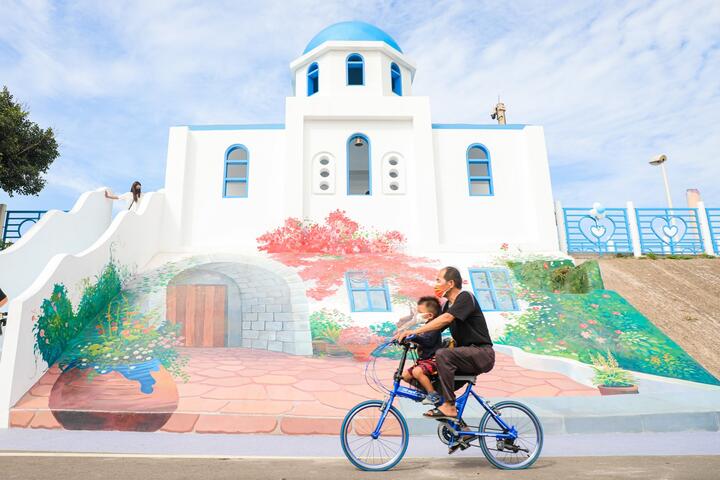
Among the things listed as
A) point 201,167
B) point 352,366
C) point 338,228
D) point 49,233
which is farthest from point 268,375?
point 201,167

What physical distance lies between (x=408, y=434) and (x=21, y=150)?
16769 millimetres

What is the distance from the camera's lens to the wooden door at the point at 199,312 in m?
7.72

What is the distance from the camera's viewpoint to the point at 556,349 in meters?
7.32

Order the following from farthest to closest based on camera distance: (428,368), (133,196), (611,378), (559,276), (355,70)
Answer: (355,70) < (133,196) < (559,276) < (611,378) < (428,368)

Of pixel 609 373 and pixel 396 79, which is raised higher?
pixel 396 79

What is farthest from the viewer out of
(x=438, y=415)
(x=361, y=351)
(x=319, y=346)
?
(x=319, y=346)

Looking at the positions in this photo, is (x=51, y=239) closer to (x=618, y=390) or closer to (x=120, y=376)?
(x=120, y=376)

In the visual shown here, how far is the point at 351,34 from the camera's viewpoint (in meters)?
15.1

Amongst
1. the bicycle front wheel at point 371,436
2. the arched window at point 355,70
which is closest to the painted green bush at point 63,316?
the bicycle front wheel at point 371,436

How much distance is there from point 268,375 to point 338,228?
19.6ft

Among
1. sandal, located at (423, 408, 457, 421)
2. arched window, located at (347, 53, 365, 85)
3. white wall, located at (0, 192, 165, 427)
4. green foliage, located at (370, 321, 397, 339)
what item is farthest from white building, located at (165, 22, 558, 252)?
sandal, located at (423, 408, 457, 421)

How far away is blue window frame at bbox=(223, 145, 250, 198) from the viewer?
41.9ft

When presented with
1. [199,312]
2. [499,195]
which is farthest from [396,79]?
[199,312]

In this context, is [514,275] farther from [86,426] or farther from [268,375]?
[86,426]
